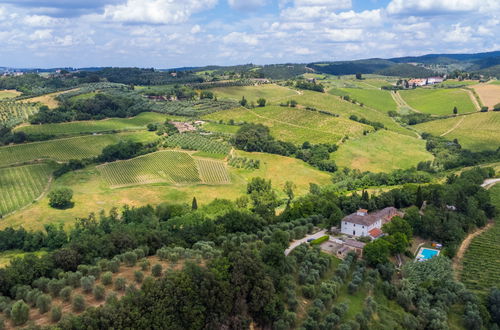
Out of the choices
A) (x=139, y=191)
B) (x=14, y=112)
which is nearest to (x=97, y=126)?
(x=14, y=112)

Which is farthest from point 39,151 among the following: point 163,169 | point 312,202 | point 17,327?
point 17,327

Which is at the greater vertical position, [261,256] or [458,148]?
[261,256]

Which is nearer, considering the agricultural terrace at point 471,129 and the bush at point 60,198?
the bush at point 60,198

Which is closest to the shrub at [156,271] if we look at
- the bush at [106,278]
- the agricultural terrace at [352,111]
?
the bush at [106,278]

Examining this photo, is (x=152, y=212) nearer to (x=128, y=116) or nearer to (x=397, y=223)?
(x=397, y=223)

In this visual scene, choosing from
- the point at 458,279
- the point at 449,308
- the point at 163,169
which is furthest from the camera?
the point at 163,169

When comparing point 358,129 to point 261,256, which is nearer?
point 261,256

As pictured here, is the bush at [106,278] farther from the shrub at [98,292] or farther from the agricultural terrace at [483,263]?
the agricultural terrace at [483,263]
